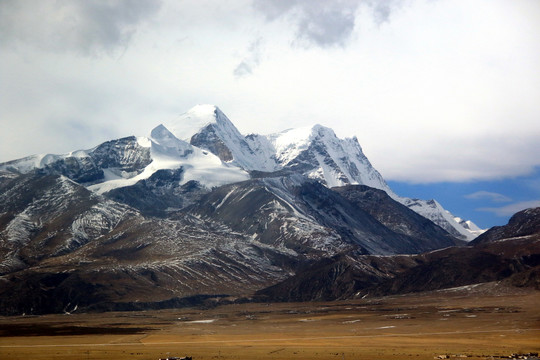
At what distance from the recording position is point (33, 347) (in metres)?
174

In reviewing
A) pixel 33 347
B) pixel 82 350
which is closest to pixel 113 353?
pixel 82 350

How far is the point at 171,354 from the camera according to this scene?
15200 cm

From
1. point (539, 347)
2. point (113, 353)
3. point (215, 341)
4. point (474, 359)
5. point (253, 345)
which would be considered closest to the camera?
point (474, 359)

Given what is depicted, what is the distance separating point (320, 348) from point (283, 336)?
34.3 m

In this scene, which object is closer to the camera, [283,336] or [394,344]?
[394,344]

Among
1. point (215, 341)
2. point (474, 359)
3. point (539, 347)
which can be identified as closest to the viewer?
point (474, 359)

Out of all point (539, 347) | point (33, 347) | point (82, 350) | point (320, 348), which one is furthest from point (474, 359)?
point (33, 347)

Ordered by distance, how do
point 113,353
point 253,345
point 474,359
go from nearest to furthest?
point 474,359, point 113,353, point 253,345

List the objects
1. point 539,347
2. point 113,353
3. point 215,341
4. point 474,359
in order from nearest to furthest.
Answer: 1. point 474,359
2. point 539,347
3. point 113,353
4. point 215,341

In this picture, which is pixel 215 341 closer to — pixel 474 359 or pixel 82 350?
pixel 82 350

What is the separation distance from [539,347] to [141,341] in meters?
98.7

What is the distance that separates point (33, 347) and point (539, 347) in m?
117

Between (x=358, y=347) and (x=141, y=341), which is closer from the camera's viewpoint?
(x=358, y=347)

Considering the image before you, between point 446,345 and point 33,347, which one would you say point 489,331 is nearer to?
point 446,345
